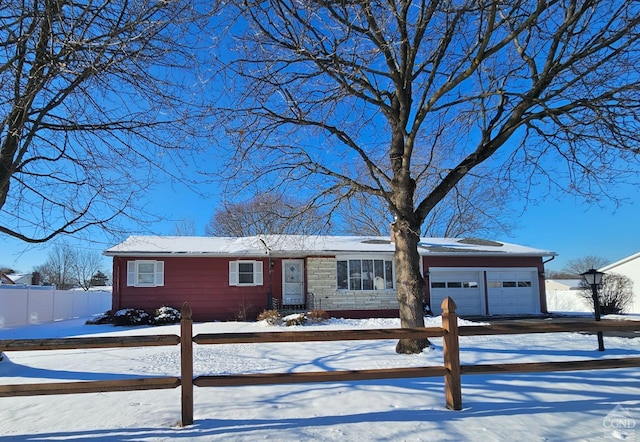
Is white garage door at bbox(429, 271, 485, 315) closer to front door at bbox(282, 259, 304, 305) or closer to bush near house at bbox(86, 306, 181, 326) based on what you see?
front door at bbox(282, 259, 304, 305)

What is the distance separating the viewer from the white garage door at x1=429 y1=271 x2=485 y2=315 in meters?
21.2

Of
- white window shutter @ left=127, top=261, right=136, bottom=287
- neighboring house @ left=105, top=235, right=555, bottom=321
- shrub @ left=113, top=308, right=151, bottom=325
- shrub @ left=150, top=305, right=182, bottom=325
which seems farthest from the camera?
neighboring house @ left=105, top=235, right=555, bottom=321

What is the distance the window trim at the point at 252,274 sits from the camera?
19453mm

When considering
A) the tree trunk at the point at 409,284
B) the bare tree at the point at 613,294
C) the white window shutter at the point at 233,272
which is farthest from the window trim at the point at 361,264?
the tree trunk at the point at 409,284

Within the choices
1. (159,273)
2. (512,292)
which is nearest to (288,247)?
(159,273)

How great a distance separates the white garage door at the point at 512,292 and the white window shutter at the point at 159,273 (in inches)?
608

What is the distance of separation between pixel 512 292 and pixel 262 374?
66.3ft

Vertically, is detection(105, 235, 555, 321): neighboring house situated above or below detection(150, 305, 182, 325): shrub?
above

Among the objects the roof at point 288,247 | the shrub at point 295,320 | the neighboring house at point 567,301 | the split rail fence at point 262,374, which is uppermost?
the roof at point 288,247

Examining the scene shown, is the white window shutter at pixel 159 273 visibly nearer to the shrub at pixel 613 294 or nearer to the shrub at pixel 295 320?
the shrub at pixel 295 320

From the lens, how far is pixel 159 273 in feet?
61.8

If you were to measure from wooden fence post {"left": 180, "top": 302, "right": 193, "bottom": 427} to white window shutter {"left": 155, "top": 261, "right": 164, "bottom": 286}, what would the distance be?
15.4 m

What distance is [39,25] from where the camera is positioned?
5621 millimetres

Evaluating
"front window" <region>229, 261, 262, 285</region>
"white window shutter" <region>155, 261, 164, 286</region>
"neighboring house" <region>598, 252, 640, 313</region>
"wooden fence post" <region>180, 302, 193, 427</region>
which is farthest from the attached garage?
"wooden fence post" <region>180, 302, 193, 427</region>
